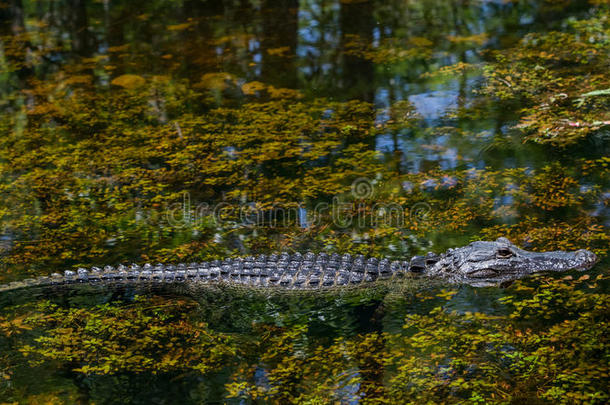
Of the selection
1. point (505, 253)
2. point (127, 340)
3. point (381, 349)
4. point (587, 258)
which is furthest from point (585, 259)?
point (127, 340)

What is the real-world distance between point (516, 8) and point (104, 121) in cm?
553

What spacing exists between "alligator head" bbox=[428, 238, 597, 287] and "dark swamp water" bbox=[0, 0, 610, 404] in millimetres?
80

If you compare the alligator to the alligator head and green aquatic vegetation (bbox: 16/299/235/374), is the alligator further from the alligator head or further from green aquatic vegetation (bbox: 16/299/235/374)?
green aquatic vegetation (bbox: 16/299/235/374)

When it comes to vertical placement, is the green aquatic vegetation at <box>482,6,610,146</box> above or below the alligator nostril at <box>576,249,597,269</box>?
above

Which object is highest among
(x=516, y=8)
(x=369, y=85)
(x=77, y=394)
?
(x=516, y=8)

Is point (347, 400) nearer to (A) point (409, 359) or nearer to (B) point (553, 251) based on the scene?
(A) point (409, 359)

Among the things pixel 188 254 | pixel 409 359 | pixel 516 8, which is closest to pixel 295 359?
pixel 409 359

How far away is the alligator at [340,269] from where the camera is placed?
4156 millimetres

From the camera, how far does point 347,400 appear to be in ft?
10.7

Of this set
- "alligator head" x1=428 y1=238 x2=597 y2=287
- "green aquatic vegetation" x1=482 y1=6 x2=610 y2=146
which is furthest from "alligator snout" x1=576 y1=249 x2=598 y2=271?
"green aquatic vegetation" x1=482 y1=6 x2=610 y2=146

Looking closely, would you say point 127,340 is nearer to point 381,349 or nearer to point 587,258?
point 381,349

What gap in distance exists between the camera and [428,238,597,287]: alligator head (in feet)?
13.2

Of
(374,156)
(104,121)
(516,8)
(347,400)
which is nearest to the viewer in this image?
(347,400)

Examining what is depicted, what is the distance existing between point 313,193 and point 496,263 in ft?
5.59
